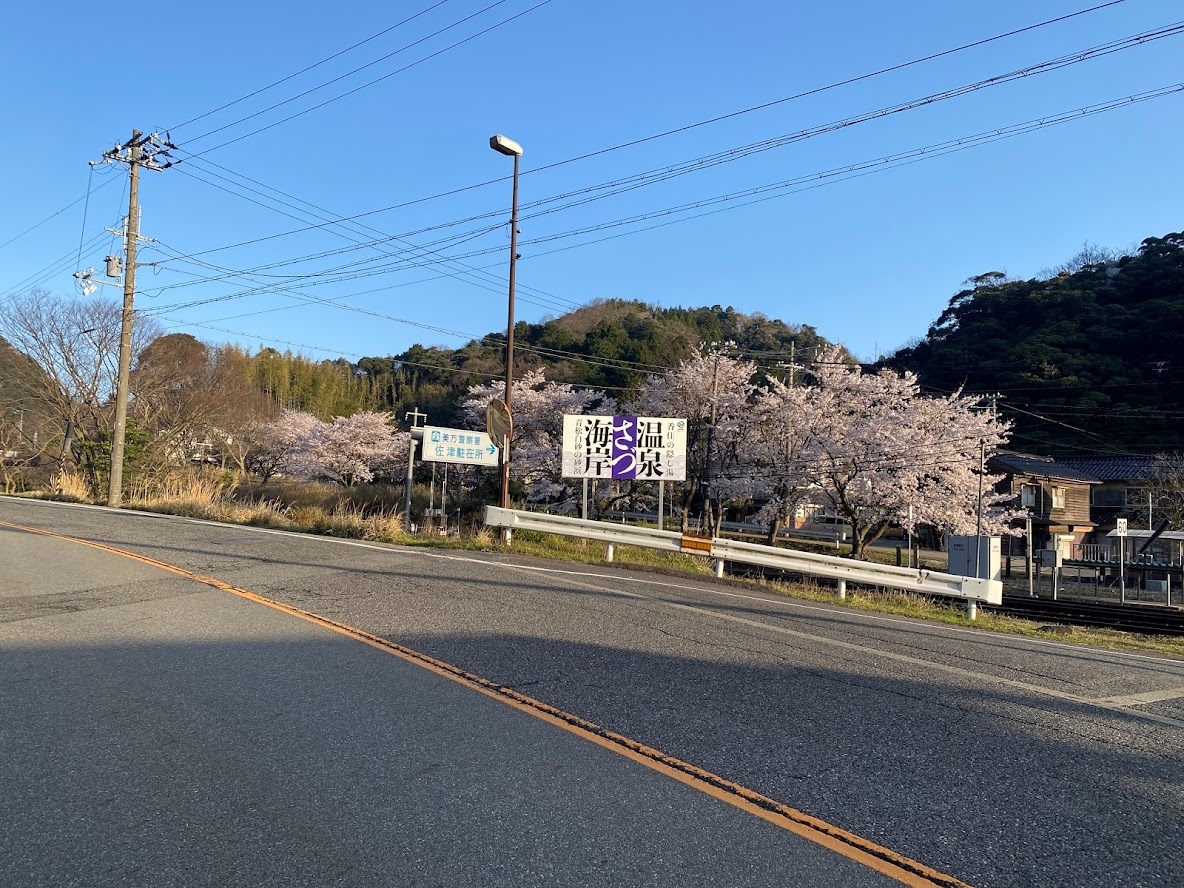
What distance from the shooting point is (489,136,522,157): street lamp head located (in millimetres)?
17484

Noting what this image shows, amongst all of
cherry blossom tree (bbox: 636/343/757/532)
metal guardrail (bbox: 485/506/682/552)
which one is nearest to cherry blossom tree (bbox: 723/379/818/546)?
cherry blossom tree (bbox: 636/343/757/532)

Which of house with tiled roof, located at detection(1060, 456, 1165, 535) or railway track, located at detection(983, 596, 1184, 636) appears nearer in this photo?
railway track, located at detection(983, 596, 1184, 636)

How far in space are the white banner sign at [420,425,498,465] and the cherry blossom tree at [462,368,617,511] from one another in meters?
16.3

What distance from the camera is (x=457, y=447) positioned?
19094mm

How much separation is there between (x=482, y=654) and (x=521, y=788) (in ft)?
9.21

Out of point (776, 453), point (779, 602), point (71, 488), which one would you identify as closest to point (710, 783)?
point (779, 602)

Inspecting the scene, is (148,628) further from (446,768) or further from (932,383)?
(932,383)

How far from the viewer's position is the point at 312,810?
3559 millimetres

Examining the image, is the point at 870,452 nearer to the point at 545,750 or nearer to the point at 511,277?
the point at 511,277

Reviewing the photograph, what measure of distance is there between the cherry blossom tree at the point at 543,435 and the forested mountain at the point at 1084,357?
2846cm

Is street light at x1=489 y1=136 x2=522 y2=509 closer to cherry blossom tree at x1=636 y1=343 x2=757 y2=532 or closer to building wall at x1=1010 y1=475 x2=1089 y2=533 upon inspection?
cherry blossom tree at x1=636 y1=343 x2=757 y2=532

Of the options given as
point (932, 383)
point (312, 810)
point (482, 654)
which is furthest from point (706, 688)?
point (932, 383)

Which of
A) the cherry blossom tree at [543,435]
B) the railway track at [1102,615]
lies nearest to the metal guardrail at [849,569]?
the railway track at [1102,615]

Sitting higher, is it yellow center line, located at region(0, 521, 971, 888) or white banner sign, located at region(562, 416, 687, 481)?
white banner sign, located at region(562, 416, 687, 481)
